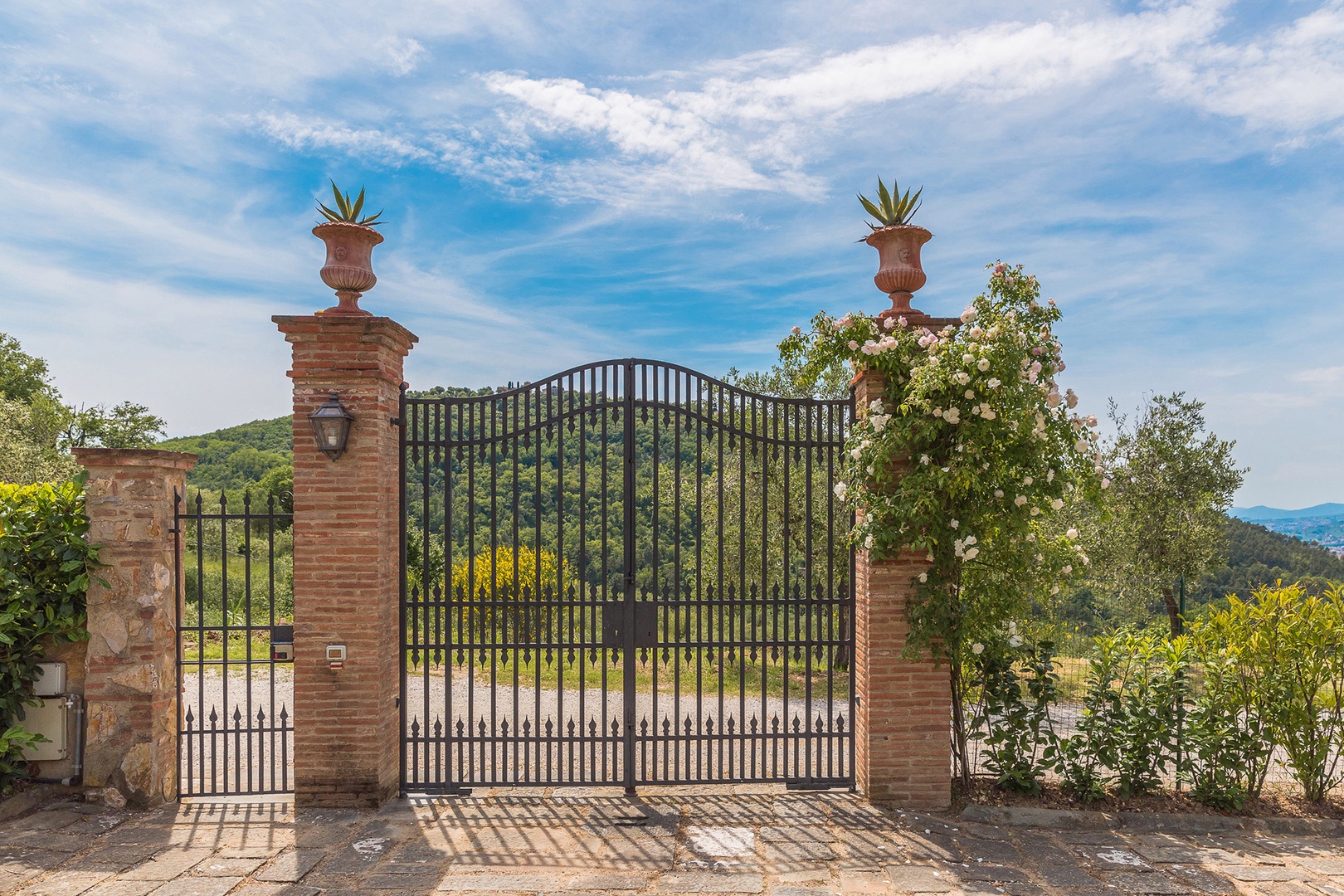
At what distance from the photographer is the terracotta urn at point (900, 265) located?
5.21m

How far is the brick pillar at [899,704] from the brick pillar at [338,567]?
340 centimetres

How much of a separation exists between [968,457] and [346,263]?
14.4ft

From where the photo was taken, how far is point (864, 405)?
5.20 m

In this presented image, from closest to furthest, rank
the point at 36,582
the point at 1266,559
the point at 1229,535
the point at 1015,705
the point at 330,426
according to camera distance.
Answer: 1. the point at 330,426
2. the point at 36,582
3. the point at 1015,705
4. the point at 1229,535
5. the point at 1266,559

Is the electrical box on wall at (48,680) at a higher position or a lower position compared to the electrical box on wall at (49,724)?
higher

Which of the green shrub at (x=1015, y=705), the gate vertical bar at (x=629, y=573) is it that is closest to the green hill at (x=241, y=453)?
the gate vertical bar at (x=629, y=573)

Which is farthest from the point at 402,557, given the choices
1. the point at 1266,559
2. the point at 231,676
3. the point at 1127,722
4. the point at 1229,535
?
the point at 1266,559

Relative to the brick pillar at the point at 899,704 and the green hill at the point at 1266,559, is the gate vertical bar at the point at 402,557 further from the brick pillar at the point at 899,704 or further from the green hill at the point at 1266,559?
the green hill at the point at 1266,559

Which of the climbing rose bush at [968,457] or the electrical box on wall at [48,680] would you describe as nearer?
the climbing rose bush at [968,457]

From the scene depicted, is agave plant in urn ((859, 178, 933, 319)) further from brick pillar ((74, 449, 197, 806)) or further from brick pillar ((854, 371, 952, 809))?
brick pillar ((74, 449, 197, 806))

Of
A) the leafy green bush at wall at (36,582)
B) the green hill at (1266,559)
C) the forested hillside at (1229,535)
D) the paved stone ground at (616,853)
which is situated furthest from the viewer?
the forested hillside at (1229,535)

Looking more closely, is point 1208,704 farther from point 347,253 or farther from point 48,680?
point 48,680

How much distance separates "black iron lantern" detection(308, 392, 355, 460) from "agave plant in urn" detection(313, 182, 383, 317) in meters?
0.70

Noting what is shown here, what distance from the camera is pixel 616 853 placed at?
441 centimetres
